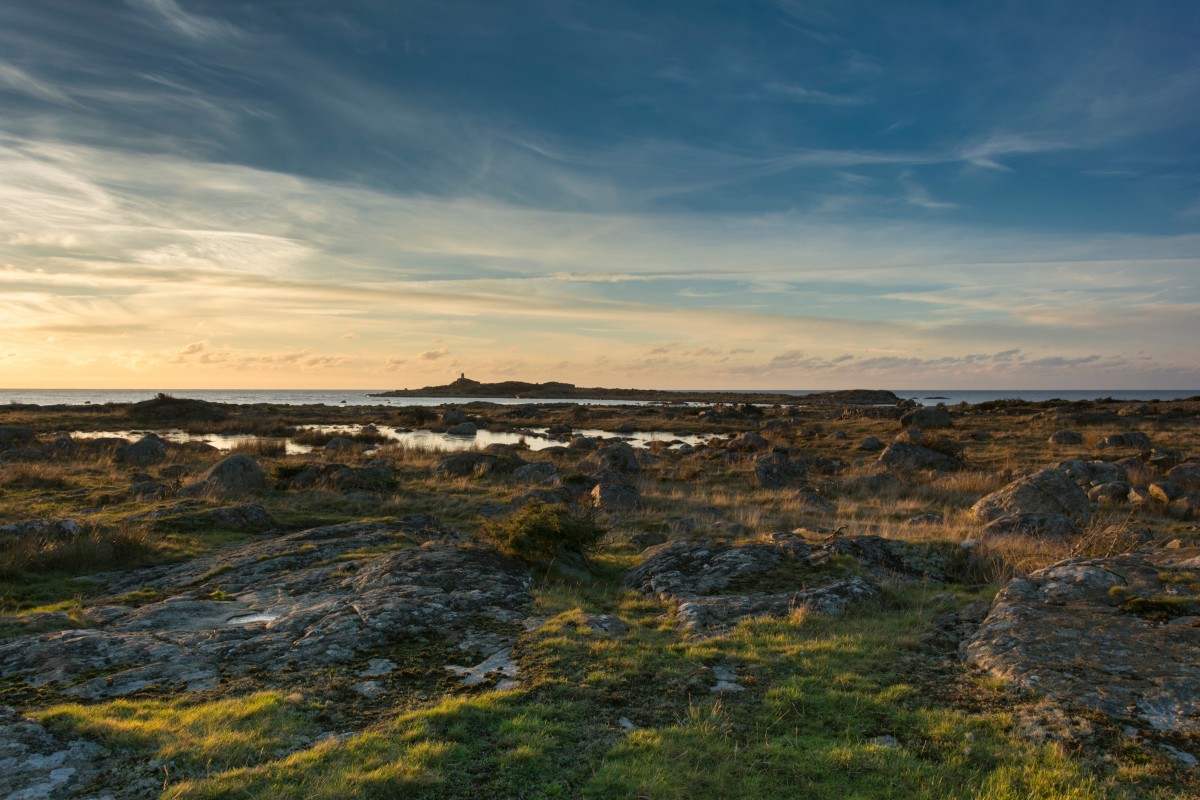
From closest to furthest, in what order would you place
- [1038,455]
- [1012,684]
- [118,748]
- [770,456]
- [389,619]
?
[118,748], [1012,684], [389,619], [770,456], [1038,455]

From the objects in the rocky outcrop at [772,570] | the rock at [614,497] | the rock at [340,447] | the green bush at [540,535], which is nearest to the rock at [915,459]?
the rock at [614,497]

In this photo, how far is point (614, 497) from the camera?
20656 mm

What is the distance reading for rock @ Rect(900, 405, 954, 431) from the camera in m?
54.6

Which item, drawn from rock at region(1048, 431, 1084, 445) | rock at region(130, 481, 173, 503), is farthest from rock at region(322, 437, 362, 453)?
rock at region(1048, 431, 1084, 445)

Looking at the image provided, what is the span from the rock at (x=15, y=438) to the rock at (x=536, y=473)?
91.8ft

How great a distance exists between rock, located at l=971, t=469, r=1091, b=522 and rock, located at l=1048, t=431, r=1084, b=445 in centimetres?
2725

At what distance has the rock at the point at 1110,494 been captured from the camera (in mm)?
20375

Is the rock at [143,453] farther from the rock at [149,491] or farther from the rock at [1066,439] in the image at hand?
the rock at [1066,439]

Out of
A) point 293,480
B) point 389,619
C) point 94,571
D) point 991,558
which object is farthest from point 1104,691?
point 293,480

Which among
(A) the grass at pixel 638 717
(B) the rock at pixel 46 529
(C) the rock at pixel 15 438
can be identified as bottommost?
(A) the grass at pixel 638 717

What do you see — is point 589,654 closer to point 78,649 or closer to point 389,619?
point 389,619

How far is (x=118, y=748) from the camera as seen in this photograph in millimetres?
4961

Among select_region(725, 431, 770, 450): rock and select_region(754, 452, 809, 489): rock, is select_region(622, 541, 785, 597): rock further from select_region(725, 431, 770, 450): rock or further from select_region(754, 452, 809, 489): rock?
select_region(725, 431, 770, 450): rock

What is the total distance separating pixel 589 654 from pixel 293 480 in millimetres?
19225
